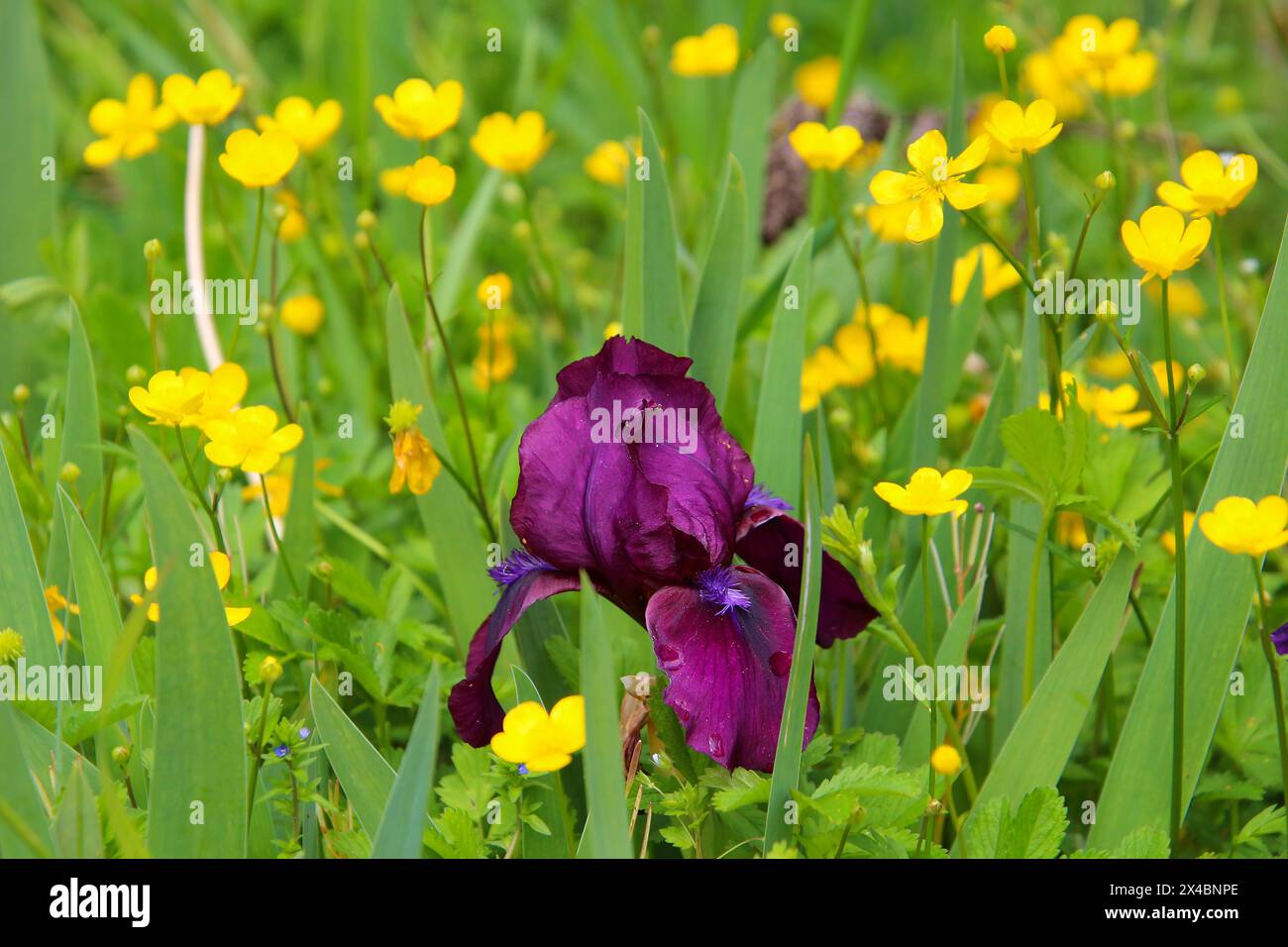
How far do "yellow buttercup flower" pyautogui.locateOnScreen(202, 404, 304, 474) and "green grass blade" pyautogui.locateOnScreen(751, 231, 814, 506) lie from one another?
1.54 ft

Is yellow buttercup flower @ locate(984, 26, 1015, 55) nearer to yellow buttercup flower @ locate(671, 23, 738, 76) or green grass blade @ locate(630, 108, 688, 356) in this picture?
green grass blade @ locate(630, 108, 688, 356)

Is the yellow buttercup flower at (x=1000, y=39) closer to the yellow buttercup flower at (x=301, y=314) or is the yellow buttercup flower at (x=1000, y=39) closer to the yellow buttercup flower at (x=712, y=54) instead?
the yellow buttercup flower at (x=712, y=54)

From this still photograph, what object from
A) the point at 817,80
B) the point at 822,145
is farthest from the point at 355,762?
the point at 817,80

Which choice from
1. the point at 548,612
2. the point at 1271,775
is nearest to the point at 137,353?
the point at 548,612

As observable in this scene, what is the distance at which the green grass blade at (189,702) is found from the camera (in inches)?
37.9

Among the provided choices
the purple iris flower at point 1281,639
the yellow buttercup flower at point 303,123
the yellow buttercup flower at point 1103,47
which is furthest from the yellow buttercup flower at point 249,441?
the yellow buttercup flower at point 1103,47

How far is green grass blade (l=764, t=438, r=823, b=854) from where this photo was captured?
95cm

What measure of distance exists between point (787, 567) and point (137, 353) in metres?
1.15

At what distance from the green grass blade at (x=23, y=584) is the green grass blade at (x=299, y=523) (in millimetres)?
279

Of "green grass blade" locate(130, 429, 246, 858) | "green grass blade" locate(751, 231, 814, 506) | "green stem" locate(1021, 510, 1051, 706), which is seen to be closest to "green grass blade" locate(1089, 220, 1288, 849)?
"green stem" locate(1021, 510, 1051, 706)

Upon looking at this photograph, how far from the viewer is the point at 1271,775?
48.1 inches

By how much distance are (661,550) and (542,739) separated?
0.21 metres

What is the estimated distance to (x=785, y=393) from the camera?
4.31ft
